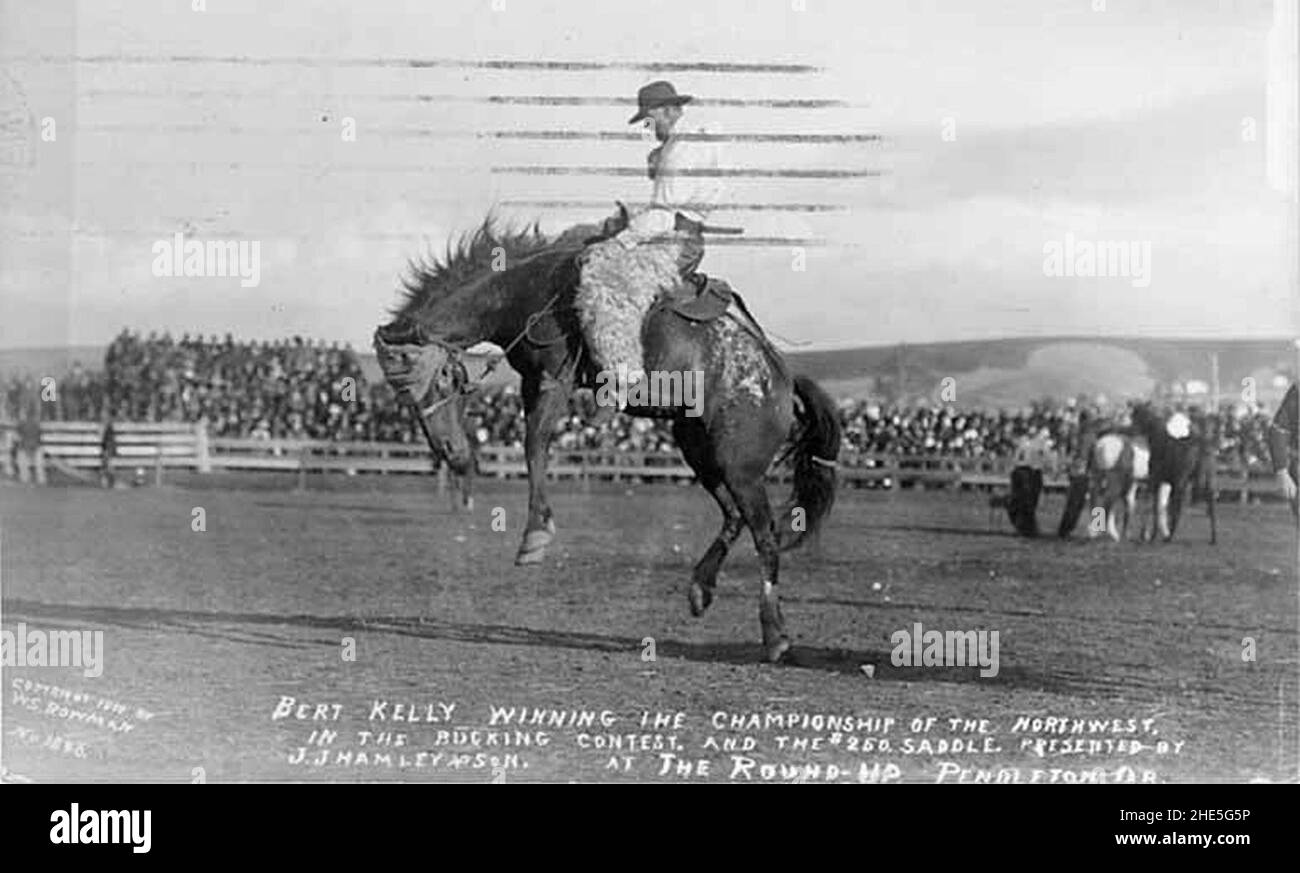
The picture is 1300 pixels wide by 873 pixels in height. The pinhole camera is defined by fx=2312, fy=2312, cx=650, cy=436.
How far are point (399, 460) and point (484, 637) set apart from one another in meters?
0.68

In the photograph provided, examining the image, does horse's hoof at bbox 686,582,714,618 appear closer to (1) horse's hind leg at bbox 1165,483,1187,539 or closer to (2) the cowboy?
(2) the cowboy

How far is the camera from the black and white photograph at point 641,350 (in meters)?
7.39

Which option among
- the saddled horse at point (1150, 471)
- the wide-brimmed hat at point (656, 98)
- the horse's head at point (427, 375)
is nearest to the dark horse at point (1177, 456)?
the saddled horse at point (1150, 471)

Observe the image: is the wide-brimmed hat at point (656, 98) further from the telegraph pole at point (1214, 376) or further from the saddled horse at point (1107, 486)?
the telegraph pole at point (1214, 376)

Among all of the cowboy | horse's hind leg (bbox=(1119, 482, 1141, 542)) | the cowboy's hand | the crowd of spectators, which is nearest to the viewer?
the cowboy

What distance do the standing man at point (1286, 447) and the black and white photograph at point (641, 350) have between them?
0.02 meters

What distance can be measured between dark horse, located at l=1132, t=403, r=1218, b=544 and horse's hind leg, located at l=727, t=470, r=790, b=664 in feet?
4.26

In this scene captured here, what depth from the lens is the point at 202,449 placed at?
7.85 m

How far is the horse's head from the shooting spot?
7477mm

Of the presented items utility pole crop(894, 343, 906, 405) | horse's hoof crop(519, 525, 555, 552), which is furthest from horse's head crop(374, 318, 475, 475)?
utility pole crop(894, 343, 906, 405)

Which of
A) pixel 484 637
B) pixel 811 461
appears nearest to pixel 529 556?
pixel 484 637

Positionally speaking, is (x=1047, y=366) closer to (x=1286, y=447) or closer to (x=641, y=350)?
(x=1286, y=447)
